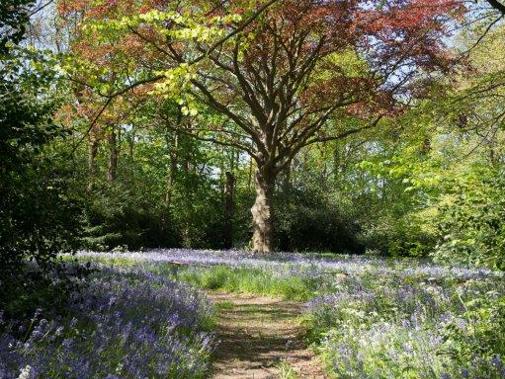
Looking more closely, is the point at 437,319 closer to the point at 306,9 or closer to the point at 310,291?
the point at 310,291

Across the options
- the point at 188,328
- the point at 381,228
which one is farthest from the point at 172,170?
the point at 188,328

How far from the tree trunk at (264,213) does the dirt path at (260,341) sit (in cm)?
802

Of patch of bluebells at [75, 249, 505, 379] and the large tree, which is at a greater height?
the large tree

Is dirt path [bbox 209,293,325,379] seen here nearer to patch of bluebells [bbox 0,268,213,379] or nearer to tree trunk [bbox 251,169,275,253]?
patch of bluebells [bbox 0,268,213,379]

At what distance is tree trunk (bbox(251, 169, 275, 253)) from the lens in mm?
18844

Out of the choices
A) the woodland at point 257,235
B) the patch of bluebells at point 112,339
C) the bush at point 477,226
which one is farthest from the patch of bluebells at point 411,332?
the patch of bluebells at point 112,339

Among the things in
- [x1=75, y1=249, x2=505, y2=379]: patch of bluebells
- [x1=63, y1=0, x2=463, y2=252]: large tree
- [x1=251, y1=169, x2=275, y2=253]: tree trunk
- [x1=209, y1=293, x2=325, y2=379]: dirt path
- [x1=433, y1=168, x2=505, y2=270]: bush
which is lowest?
[x1=209, y1=293, x2=325, y2=379]: dirt path

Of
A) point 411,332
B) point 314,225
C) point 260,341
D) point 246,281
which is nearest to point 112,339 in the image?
point 411,332

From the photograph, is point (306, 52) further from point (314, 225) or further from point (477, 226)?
point (477, 226)

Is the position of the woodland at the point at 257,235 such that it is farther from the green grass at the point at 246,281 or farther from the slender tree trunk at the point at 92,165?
the slender tree trunk at the point at 92,165

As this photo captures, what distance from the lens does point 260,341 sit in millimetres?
7258

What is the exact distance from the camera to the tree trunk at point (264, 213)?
1884 centimetres

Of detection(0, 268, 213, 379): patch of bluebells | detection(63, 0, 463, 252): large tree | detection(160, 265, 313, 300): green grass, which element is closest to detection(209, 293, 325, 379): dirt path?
detection(160, 265, 313, 300): green grass

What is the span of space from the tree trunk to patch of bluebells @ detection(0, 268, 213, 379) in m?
11.5
